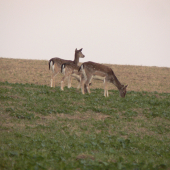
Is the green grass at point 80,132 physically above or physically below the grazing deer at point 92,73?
below

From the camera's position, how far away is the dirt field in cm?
3584

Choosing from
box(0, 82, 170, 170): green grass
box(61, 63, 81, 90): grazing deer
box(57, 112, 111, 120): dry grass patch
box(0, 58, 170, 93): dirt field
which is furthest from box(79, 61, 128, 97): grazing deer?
box(0, 58, 170, 93): dirt field

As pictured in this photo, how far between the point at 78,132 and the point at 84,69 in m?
9.85

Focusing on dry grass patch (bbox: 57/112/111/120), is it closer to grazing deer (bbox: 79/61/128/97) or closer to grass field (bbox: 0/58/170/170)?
grass field (bbox: 0/58/170/170)

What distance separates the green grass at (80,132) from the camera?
7.17 m

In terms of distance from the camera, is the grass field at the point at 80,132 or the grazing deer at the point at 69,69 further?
the grazing deer at the point at 69,69

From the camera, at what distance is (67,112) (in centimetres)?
1421

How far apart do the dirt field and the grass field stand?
17.4m

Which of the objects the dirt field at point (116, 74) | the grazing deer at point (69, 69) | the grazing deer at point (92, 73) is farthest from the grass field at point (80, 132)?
the dirt field at point (116, 74)

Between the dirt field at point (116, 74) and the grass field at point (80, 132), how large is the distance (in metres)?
17.4

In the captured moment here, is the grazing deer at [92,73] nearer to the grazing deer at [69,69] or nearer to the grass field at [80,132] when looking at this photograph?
the grazing deer at [69,69]

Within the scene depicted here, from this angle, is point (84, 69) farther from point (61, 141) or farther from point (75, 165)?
point (75, 165)

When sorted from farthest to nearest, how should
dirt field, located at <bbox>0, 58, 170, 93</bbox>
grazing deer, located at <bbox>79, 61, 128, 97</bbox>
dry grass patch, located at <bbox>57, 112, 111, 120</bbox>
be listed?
dirt field, located at <bbox>0, 58, 170, 93</bbox> → grazing deer, located at <bbox>79, 61, 128, 97</bbox> → dry grass patch, located at <bbox>57, 112, 111, 120</bbox>

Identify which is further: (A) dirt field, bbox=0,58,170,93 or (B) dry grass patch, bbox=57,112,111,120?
(A) dirt field, bbox=0,58,170,93
